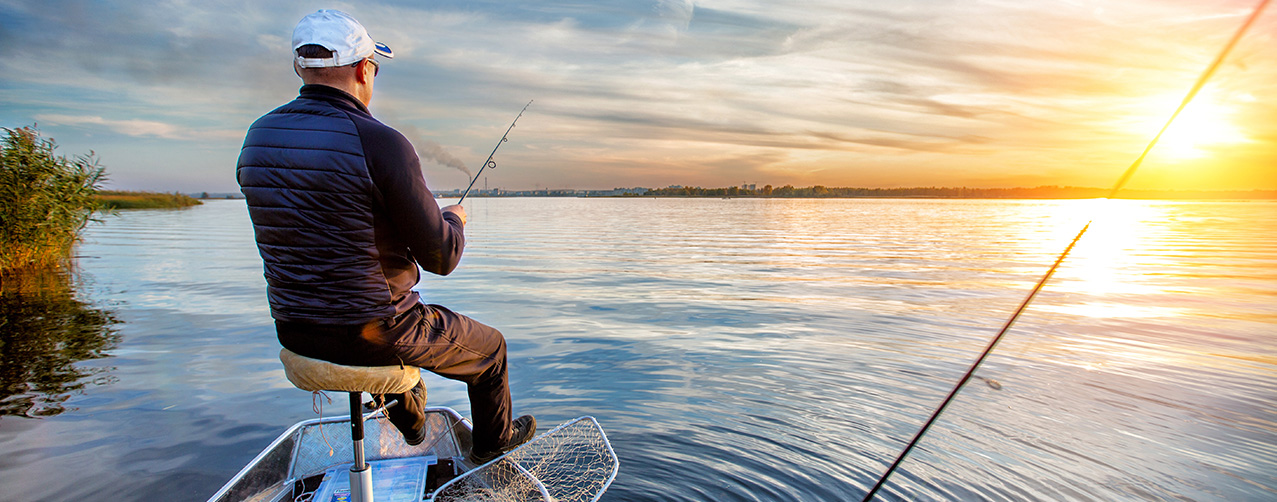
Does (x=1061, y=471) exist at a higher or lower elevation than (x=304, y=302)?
lower

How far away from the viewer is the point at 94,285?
49.3 ft

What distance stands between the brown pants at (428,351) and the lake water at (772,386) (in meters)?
1.20

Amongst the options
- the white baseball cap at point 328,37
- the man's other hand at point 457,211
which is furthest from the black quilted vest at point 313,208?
the man's other hand at point 457,211

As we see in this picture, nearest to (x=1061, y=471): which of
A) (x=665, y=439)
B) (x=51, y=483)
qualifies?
(x=665, y=439)

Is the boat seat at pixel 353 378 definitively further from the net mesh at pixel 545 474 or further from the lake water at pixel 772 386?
the lake water at pixel 772 386

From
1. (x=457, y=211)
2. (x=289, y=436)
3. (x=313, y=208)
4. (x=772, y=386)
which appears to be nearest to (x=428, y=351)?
(x=457, y=211)

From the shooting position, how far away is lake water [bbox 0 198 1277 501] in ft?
16.2

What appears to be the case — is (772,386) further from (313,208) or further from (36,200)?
(36,200)

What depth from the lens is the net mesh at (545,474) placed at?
3.98 meters

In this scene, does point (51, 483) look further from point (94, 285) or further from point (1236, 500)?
point (94, 285)

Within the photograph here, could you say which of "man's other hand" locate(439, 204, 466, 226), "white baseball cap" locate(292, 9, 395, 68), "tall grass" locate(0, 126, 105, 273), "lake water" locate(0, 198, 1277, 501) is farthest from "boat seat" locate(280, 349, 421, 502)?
"tall grass" locate(0, 126, 105, 273)

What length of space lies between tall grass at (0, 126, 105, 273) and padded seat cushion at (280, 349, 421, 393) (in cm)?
1828

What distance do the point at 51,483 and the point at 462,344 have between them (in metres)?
3.83

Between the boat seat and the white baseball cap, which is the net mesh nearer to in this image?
the boat seat
